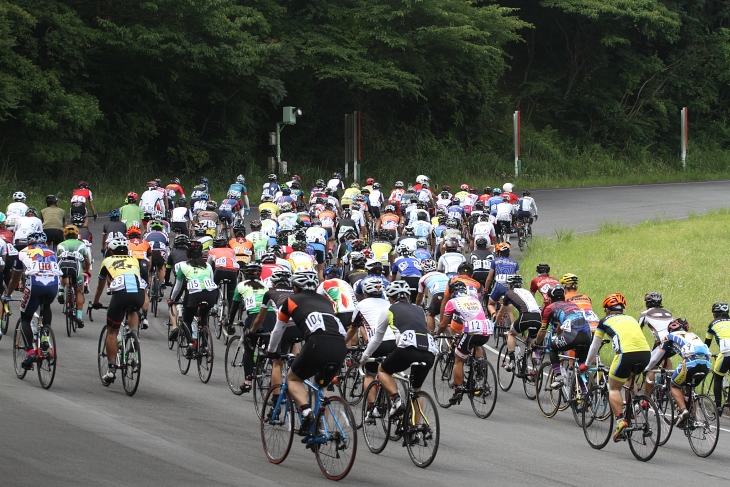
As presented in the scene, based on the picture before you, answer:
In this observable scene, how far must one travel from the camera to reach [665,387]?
1055cm

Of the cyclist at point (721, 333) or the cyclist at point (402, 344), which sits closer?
the cyclist at point (402, 344)

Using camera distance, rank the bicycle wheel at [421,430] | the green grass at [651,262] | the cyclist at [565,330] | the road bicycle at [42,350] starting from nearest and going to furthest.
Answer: the bicycle wheel at [421,430] → the road bicycle at [42,350] → the cyclist at [565,330] → the green grass at [651,262]

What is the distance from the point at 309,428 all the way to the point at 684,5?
184 ft

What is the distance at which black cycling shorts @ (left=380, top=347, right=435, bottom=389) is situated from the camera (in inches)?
360

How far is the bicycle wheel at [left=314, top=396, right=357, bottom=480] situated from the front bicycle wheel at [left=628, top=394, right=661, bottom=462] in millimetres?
3620

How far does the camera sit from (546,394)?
1207 centimetres

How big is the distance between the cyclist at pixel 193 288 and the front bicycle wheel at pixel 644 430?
6070 millimetres

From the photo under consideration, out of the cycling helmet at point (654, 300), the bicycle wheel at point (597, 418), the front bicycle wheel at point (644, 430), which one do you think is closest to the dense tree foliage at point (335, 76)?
the cycling helmet at point (654, 300)

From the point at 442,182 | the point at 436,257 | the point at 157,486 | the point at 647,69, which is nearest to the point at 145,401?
the point at 157,486

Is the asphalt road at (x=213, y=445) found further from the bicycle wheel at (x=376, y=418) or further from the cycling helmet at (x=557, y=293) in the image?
the cycling helmet at (x=557, y=293)

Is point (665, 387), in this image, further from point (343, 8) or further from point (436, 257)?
point (343, 8)

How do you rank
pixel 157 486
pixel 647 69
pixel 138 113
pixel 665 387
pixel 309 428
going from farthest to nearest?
1. pixel 647 69
2. pixel 138 113
3. pixel 665 387
4. pixel 309 428
5. pixel 157 486

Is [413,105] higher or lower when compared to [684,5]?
lower

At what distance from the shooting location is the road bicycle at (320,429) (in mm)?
7984
